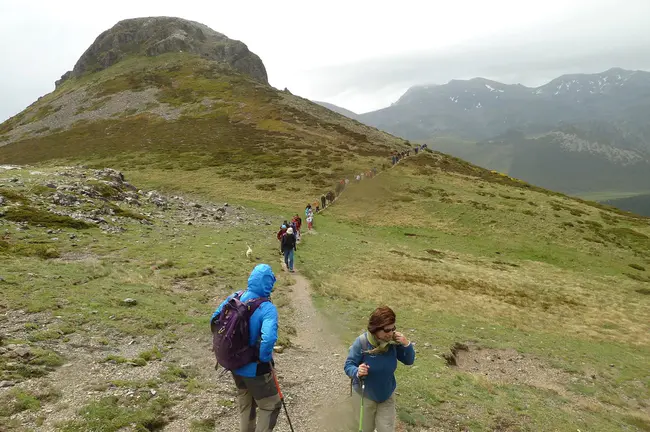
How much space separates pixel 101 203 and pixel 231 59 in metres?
155

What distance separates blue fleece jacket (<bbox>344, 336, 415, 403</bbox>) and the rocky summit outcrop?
6262 inches

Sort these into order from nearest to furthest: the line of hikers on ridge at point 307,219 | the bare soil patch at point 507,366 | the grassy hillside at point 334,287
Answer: the grassy hillside at point 334,287
the bare soil patch at point 507,366
the line of hikers on ridge at point 307,219

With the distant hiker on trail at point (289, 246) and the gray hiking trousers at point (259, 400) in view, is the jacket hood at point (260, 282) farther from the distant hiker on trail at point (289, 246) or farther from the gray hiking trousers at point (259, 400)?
the distant hiker on trail at point (289, 246)

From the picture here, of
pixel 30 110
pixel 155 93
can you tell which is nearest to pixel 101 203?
pixel 155 93

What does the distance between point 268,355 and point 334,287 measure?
17152 mm

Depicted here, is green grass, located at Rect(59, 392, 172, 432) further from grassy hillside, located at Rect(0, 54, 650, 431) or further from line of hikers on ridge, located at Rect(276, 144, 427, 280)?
line of hikers on ridge, located at Rect(276, 144, 427, 280)

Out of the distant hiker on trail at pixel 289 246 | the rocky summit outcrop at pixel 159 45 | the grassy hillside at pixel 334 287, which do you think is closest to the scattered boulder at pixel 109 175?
the grassy hillside at pixel 334 287

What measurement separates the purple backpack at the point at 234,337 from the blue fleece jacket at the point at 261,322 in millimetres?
119

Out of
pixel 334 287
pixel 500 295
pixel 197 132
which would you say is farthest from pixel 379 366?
pixel 197 132

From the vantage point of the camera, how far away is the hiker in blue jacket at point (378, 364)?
665cm

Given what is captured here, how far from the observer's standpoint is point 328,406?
10102mm

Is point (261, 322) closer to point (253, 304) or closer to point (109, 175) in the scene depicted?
point (253, 304)

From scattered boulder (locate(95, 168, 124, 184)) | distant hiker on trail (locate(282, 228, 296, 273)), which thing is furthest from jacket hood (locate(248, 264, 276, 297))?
scattered boulder (locate(95, 168, 124, 184))

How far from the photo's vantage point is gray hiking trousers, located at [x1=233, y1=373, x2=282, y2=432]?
22.8 feet
